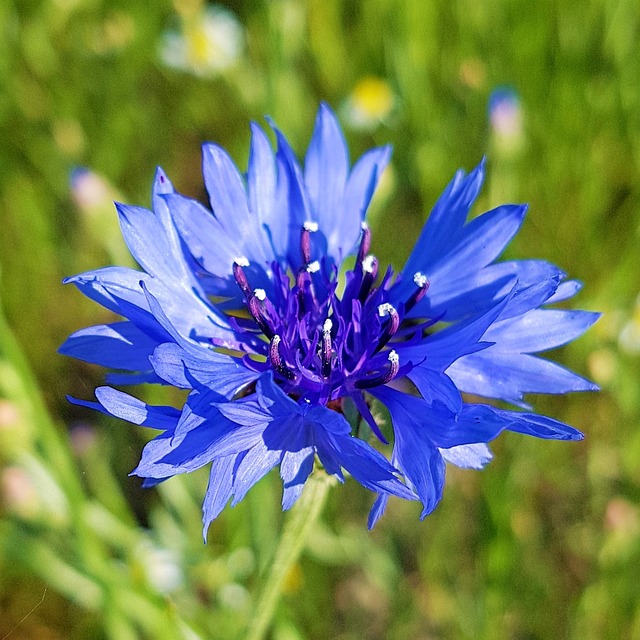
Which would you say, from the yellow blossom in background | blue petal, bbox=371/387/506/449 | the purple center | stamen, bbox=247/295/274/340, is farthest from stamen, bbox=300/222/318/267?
the yellow blossom in background

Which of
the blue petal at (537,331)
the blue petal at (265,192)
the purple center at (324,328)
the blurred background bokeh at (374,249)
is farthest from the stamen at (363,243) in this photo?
the blurred background bokeh at (374,249)

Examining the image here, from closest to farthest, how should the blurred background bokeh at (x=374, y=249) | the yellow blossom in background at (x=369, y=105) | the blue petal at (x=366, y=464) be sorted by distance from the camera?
1. the blue petal at (x=366, y=464)
2. the blurred background bokeh at (x=374, y=249)
3. the yellow blossom in background at (x=369, y=105)

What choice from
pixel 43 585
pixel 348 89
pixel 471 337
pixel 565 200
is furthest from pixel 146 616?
pixel 348 89

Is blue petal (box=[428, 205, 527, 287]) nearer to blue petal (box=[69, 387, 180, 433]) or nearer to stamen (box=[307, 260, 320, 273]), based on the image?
stamen (box=[307, 260, 320, 273])

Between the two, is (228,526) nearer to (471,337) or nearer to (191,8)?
(471,337)

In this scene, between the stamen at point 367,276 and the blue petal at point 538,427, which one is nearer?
the blue petal at point 538,427

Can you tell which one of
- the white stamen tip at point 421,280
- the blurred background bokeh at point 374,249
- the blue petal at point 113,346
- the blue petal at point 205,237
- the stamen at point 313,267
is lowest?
the blurred background bokeh at point 374,249

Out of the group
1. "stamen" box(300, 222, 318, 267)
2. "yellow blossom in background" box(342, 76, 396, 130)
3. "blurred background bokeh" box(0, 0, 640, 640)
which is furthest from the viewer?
"yellow blossom in background" box(342, 76, 396, 130)

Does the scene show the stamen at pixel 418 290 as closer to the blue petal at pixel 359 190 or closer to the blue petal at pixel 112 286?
the blue petal at pixel 359 190
